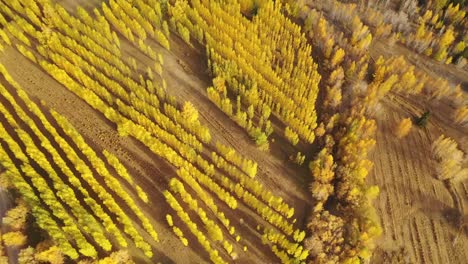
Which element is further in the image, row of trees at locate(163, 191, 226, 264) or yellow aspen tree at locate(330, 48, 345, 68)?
yellow aspen tree at locate(330, 48, 345, 68)

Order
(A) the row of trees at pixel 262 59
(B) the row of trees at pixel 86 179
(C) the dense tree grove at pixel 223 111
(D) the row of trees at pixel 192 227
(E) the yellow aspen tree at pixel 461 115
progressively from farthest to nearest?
(E) the yellow aspen tree at pixel 461 115, (A) the row of trees at pixel 262 59, (C) the dense tree grove at pixel 223 111, (D) the row of trees at pixel 192 227, (B) the row of trees at pixel 86 179

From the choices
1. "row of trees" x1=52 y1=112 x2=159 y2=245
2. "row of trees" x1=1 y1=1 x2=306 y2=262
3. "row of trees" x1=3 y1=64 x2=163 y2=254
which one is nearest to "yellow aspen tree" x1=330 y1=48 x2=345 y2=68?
"row of trees" x1=1 y1=1 x2=306 y2=262

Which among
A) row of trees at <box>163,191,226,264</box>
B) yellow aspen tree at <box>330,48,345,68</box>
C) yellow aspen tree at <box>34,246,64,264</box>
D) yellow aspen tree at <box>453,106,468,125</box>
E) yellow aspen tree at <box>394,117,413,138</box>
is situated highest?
yellow aspen tree at <box>330,48,345,68</box>

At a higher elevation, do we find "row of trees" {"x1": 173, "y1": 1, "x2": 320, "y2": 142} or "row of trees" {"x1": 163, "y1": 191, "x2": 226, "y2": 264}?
"row of trees" {"x1": 173, "y1": 1, "x2": 320, "y2": 142}

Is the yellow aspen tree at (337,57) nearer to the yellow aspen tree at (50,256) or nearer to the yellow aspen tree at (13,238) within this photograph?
the yellow aspen tree at (50,256)

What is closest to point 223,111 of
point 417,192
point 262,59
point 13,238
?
point 262,59

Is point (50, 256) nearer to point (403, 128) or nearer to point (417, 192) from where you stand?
point (417, 192)

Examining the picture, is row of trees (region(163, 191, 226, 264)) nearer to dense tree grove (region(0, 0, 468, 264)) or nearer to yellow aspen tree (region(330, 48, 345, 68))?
dense tree grove (region(0, 0, 468, 264))

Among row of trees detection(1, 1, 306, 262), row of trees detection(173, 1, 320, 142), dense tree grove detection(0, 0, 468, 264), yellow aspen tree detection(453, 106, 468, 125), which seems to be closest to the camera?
dense tree grove detection(0, 0, 468, 264)

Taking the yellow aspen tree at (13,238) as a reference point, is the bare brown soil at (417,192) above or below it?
above

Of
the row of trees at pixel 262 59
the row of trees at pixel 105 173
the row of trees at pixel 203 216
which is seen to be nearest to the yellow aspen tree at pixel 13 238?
the row of trees at pixel 105 173

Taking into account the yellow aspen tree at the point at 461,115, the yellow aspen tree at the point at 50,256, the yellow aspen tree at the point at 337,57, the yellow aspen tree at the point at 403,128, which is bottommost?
the yellow aspen tree at the point at 50,256

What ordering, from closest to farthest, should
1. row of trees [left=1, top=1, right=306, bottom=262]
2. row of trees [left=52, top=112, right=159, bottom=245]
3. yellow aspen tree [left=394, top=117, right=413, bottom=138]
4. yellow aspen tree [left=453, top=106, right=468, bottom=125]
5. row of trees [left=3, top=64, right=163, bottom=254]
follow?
row of trees [left=3, top=64, right=163, bottom=254], row of trees [left=52, top=112, right=159, bottom=245], row of trees [left=1, top=1, right=306, bottom=262], yellow aspen tree [left=394, top=117, right=413, bottom=138], yellow aspen tree [left=453, top=106, right=468, bottom=125]
